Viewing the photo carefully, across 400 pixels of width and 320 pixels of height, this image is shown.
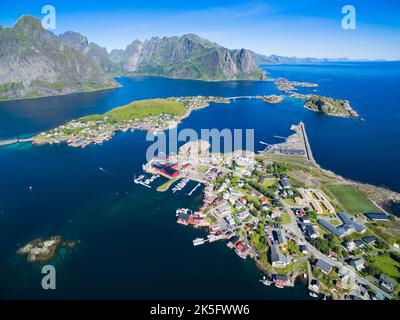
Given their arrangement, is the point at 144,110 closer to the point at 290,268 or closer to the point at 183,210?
the point at 183,210

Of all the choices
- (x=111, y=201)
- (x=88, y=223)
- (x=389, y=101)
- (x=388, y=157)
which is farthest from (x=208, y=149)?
(x=389, y=101)

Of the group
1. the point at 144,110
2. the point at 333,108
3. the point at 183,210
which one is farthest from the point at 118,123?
the point at 333,108

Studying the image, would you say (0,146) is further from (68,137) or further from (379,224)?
(379,224)

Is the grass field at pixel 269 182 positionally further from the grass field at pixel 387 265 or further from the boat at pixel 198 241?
the grass field at pixel 387 265

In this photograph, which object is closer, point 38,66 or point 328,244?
point 328,244

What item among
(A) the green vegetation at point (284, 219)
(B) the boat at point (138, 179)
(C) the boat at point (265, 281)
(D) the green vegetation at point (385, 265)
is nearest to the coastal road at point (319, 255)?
(A) the green vegetation at point (284, 219)

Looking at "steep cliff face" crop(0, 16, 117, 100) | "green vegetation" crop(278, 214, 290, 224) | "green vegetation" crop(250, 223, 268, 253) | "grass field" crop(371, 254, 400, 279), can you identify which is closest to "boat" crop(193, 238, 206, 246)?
"green vegetation" crop(250, 223, 268, 253)
